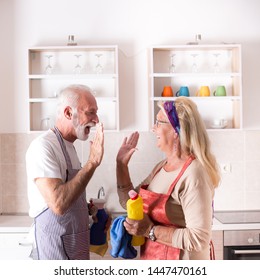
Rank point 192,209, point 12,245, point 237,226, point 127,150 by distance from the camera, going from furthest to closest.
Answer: point 237,226, point 12,245, point 127,150, point 192,209

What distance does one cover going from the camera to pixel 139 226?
31.9 inches

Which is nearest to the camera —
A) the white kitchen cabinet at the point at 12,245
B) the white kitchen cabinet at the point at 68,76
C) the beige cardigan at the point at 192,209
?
the beige cardigan at the point at 192,209

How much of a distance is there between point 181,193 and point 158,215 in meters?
0.06

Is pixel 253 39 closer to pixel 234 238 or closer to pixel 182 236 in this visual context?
pixel 234 238

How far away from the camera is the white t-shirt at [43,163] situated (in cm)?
79

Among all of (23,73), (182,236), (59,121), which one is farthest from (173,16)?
(182,236)

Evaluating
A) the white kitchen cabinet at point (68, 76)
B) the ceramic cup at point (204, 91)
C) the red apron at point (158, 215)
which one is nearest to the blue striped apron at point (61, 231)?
the red apron at point (158, 215)

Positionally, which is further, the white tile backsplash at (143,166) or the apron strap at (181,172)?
the white tile backsplash at (143,166)

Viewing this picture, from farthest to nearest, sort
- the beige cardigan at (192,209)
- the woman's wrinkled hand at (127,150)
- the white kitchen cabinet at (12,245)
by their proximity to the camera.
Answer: the white kitchen cabinet at (12,245) < the woman's wrinkled hand at (127,150) < the beige cardigan at (192,209)

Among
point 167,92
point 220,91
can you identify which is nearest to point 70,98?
point 167,92

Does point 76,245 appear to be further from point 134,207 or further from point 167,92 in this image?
point 167,92

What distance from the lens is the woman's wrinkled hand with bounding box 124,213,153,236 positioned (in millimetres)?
809

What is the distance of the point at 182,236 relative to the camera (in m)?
0.79

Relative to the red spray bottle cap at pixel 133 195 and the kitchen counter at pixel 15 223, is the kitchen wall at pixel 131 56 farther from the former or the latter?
the red spray bottle cap at pixel 133 195
